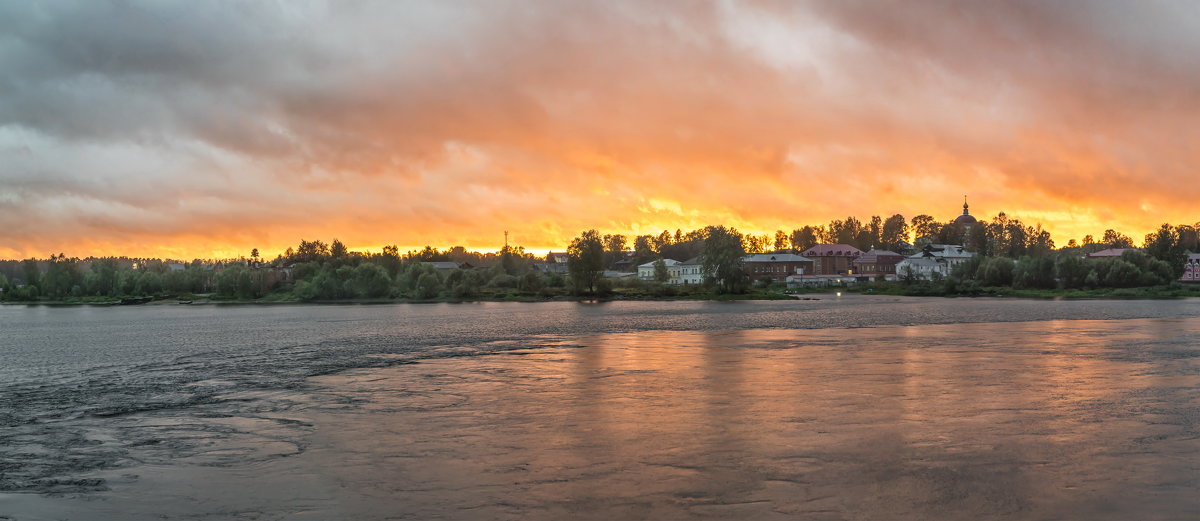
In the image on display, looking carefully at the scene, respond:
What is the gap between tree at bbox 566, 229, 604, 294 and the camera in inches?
4368

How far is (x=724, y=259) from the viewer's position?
108062 mm

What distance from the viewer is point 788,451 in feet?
48.8

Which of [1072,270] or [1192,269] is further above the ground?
[1192,269]

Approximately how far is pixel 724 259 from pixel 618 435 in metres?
92.8

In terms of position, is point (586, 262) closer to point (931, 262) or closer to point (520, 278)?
point (520, 278)

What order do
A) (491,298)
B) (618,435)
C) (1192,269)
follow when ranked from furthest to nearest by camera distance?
(1192,269), (491,298), (618,435)

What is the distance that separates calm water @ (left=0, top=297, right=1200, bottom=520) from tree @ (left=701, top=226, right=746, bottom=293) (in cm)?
7202

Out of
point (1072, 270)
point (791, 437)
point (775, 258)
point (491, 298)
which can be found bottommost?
point (791, 437)

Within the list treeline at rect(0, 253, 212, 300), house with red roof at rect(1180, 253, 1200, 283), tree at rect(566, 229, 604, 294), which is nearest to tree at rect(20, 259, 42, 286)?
treeline at rect(0, 253, 212, 300)

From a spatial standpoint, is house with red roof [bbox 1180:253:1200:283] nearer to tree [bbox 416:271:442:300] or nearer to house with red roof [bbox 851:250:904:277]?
house with red roof [bbox 851:250:904:277]

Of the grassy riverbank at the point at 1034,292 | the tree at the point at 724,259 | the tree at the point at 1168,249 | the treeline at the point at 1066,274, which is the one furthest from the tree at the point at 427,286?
the tree at the point at 1168,249

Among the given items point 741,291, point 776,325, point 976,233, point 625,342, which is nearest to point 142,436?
point 625,342

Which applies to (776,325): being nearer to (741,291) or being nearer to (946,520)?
(946,520)

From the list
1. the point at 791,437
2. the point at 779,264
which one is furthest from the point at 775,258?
the point at 791,437
